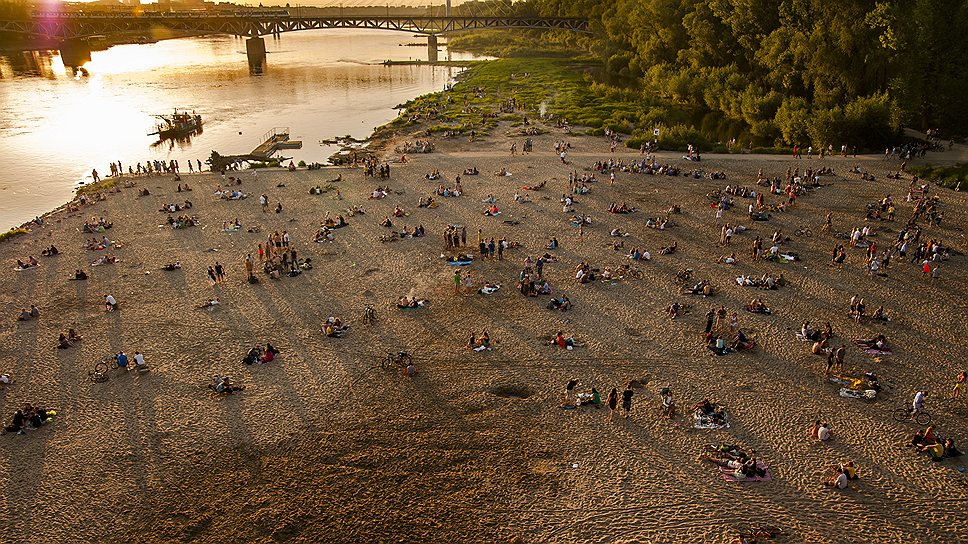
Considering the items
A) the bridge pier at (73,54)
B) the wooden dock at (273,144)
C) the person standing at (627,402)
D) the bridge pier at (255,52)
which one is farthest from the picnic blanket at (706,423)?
the bridge pier at (73,54)

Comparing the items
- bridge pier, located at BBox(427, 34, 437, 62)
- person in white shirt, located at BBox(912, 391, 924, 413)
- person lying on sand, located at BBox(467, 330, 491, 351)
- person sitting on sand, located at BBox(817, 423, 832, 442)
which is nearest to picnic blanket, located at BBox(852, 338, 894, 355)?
person in white shirt, located at BBox(912, 391, 924, 413)

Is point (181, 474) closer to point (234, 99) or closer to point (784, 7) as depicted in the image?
point (784, 7)

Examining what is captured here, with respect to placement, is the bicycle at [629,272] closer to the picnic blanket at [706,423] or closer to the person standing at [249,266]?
the picnic blanket at [706,423]

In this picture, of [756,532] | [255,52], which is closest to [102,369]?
[756,532]

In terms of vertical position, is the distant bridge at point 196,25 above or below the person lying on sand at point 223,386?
above

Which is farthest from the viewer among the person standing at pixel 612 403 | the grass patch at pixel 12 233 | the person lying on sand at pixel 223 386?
the grass patch at pixel 12 233

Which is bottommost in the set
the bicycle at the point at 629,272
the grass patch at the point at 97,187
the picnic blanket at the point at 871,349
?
the picnic blanket at the point at 871,349
